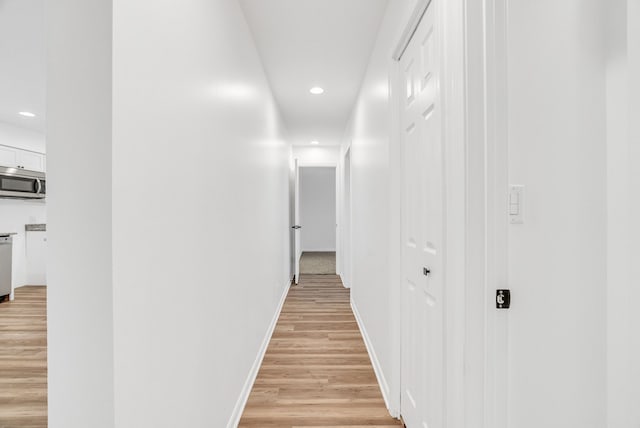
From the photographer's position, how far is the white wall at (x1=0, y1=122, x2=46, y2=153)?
14.4 feet

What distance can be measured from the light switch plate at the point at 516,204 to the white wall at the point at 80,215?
1.09m

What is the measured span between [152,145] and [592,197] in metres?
1.25

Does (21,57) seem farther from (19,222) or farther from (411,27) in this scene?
(19,222)

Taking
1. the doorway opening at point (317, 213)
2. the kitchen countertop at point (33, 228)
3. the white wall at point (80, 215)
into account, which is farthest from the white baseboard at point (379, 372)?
the doorway opening at point (317, 213)

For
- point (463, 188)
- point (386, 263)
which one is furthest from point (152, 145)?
point (386, 263)

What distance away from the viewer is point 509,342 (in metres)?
0.92

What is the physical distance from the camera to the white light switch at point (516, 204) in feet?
3.02

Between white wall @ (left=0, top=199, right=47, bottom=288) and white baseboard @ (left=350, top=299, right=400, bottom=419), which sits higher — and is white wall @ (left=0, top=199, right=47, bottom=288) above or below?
above

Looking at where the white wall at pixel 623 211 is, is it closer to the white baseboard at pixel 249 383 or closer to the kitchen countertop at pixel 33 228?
the white baseboard at pixel 249 383

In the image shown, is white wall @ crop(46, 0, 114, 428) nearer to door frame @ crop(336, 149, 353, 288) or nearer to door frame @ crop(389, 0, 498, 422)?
door frame @ crop(389, 0, 498, 422)

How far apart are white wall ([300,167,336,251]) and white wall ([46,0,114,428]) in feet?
29.4

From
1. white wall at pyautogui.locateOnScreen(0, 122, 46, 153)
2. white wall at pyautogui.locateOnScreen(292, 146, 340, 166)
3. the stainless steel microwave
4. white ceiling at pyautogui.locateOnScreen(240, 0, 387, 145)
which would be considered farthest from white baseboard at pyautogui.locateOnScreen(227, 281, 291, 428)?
white wall at pyautogui.locateOnScreen(0, 122, 46, 153)

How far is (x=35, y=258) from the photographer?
492 cm

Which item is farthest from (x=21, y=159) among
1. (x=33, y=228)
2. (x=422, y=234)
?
(x=422, y=234)
